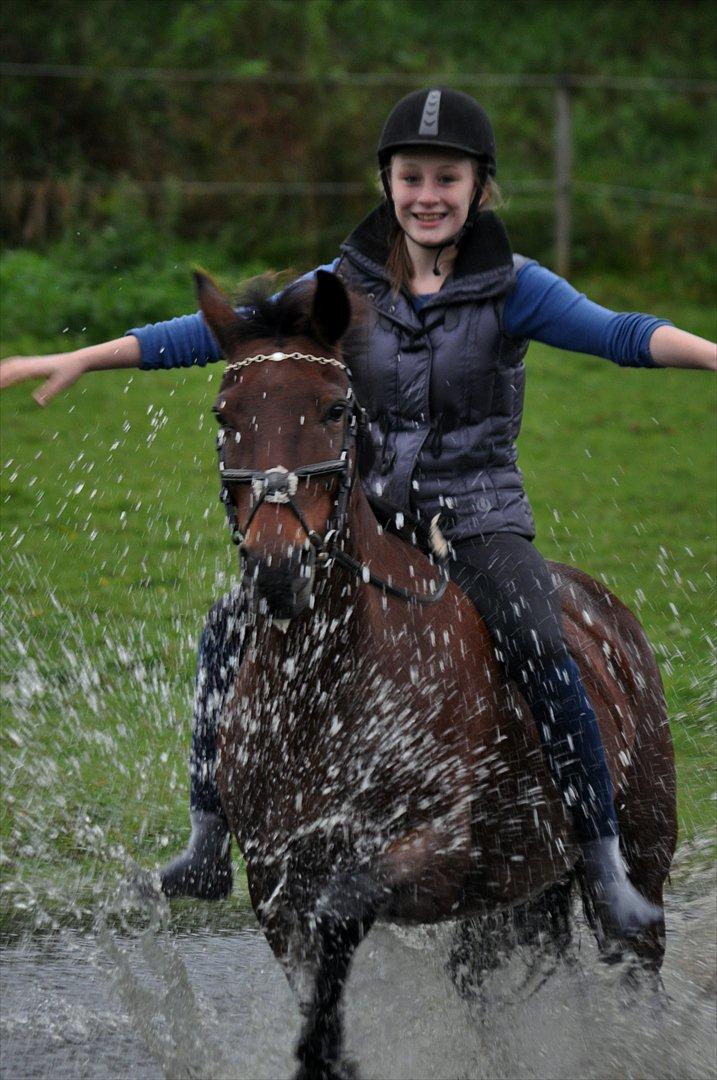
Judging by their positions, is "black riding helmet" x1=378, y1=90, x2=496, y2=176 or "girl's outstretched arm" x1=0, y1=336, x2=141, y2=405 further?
"black riding helmet" x1=378, y1=90, x2=496, y2=176

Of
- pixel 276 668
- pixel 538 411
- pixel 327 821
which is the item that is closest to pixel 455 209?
pixel 276 668

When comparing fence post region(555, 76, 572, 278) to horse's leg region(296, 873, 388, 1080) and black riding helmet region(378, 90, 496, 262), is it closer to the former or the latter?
black riding helmet region(378, 90, 496, 262)

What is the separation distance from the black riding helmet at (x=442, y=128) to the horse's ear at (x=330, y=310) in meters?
0.65

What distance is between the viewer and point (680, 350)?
388 cm

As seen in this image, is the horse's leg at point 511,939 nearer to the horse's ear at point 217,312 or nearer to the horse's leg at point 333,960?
the horse's leg at point 333,960

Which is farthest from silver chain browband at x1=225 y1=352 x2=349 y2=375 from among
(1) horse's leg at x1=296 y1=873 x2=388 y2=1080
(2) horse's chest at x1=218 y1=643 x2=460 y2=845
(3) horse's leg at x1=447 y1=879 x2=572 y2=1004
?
(3) horse's leg at x1=447 y1=879 x2=572 y2=1004

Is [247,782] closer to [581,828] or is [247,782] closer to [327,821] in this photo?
[327,821]

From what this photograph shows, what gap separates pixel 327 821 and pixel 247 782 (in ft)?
0.69

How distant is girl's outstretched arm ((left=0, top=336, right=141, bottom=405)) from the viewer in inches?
149

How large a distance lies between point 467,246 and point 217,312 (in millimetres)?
828

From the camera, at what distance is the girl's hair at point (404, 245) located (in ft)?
13.5

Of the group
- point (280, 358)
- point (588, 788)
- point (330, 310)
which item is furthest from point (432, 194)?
point (588, 788)

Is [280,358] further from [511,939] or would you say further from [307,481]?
[511,939]

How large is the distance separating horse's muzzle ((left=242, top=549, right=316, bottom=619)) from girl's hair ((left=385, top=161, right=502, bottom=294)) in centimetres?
113
